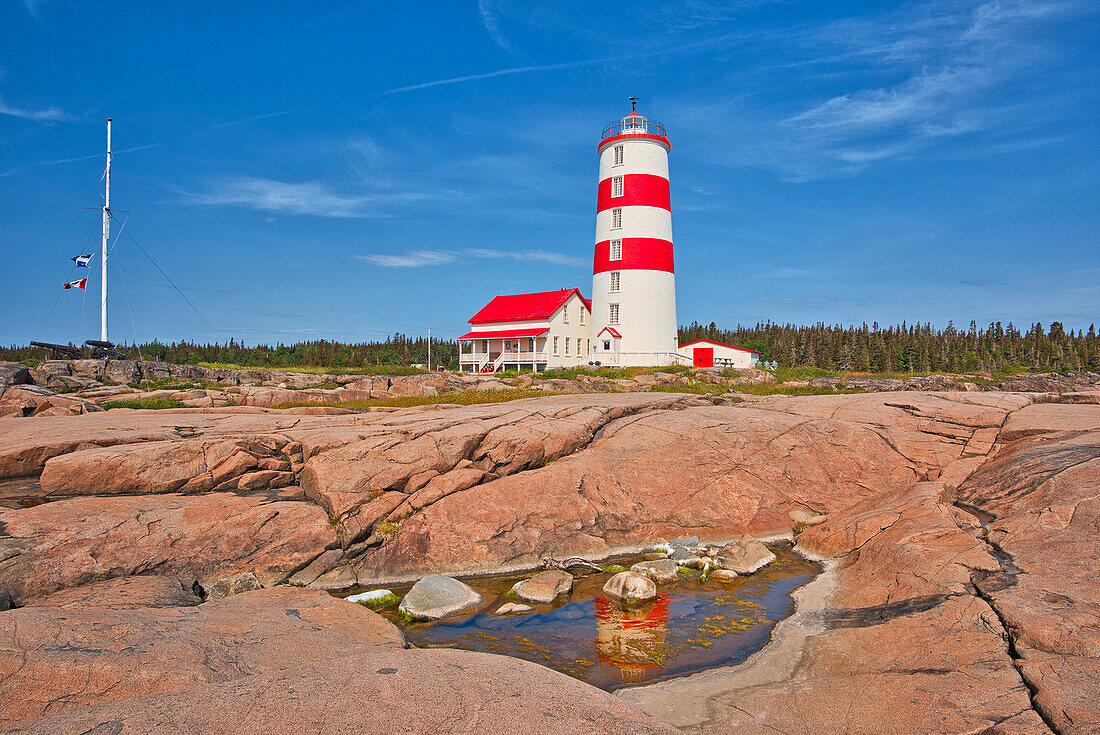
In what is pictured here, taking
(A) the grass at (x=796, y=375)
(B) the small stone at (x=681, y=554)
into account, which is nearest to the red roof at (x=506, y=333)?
(A) the grass at (x=796, y=375)

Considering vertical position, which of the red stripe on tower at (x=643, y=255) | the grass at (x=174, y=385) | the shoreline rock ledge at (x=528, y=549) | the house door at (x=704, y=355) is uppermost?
the red stripe on tower at (x=643, y=255)

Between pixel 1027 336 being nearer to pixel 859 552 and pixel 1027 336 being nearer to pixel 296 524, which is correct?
pixel 859 552

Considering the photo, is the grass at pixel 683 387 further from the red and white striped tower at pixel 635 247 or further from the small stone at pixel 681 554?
the small stone at pixel 681 554

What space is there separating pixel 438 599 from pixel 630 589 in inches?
120

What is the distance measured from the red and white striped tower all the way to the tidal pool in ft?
105

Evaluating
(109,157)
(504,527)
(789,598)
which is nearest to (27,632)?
(504,527)

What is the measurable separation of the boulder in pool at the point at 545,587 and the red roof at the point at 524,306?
118ft

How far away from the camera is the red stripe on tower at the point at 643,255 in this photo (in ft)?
135

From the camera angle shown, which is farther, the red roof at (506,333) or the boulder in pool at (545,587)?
the red roof at (506,333)

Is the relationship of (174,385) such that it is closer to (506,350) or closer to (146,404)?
(146,404)

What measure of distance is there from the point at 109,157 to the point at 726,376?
139 ft

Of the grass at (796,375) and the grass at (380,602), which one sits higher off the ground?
the grass at (796,375)

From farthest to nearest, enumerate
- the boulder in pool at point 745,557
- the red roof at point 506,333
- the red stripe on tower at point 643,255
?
the red roof at point 506,333
the red stripe on tower at point 643,255
the boulder in pool at point 745,557


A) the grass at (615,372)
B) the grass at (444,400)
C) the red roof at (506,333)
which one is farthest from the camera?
the red roof at (506,333)
